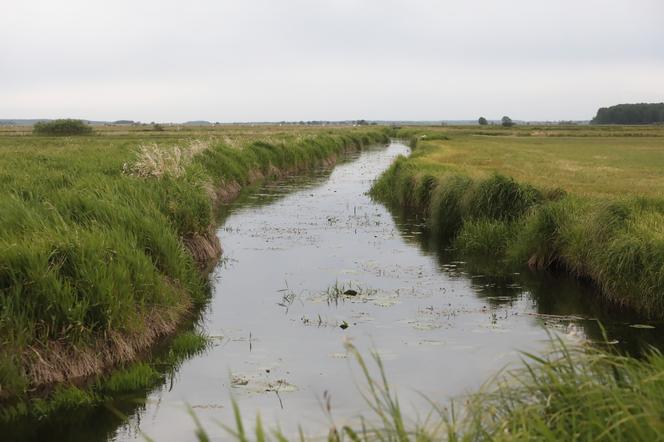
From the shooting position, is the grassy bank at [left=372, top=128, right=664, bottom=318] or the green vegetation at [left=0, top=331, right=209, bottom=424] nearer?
the green vegetation at [left=0, top=331, right=209, bottom=424]

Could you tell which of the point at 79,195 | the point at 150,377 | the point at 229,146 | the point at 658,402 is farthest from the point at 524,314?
the point at 229,146

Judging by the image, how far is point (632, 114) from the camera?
174 meters

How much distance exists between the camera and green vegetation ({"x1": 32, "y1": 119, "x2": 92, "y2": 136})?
83625 mm

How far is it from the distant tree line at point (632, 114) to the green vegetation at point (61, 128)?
140998 mm

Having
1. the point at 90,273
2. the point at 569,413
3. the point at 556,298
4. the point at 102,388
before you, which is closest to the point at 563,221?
the point at 556,298

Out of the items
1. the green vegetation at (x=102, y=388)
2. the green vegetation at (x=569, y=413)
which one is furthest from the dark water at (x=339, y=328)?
the green vegetation at (x=569, y=413)

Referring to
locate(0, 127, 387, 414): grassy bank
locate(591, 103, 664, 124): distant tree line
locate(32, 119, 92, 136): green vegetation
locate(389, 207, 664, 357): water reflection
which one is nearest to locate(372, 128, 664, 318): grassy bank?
locate(389, 207, 664, 357): water reflection

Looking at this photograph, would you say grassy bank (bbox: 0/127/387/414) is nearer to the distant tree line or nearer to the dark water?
the dark water

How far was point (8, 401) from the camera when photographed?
788cm

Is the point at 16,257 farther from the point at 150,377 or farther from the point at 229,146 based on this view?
the point at 229,146

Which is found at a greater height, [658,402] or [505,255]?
[658,402]

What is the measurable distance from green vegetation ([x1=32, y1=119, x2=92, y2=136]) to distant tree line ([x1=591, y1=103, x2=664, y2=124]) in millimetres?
140998

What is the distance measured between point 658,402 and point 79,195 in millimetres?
11405

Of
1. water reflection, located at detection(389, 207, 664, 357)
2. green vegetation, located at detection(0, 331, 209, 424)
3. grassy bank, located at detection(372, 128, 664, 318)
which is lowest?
water reflection, located at detection(389, 207, 664, 357)
